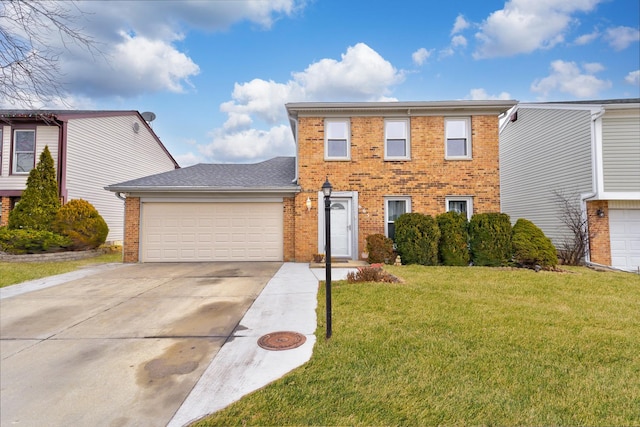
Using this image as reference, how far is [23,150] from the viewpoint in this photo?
12.8 m

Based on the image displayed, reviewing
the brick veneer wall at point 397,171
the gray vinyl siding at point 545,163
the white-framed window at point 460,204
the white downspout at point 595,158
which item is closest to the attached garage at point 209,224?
the brick veneer wall at point 397,171

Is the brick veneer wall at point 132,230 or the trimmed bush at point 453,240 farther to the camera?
Result: the brick veneer wall at point 132,230

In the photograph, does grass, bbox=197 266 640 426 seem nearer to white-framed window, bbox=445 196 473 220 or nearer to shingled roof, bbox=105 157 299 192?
white-framed window, bbox=445 196 473 220

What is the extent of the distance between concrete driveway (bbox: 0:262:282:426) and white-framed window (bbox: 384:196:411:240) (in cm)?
550

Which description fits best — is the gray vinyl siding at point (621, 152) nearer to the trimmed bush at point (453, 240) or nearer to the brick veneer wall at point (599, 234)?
the brick veneer wall at point (599, 234)

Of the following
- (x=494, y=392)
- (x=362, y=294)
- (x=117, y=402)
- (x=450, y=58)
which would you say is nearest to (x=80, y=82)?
(x=117, y=402)

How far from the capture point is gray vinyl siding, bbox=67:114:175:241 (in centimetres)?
1325

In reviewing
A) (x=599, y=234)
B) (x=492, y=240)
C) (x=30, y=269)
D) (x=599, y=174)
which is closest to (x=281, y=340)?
(x=492, y=240)

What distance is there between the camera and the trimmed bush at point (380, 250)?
9367mm

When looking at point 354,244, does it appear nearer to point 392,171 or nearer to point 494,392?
point 392,171

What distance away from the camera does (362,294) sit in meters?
5.54

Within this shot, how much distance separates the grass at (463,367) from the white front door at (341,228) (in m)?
5.15

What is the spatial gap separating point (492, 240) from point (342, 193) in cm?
487

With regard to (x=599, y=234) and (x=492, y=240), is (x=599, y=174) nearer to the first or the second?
(x=599, y=234)
